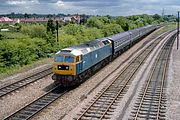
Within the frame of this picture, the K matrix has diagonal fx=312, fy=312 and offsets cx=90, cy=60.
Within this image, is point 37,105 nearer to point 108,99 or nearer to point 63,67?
point 63,67

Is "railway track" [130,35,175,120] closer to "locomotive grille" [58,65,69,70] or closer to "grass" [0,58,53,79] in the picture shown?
"locomotive grille" [58,65,69,70]

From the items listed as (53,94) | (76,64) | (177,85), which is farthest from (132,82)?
(53,94)

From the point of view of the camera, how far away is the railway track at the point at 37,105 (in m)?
17.2

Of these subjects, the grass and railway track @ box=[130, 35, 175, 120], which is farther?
the grass

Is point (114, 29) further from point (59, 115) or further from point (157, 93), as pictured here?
point (59, 115)

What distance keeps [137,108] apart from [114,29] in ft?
221

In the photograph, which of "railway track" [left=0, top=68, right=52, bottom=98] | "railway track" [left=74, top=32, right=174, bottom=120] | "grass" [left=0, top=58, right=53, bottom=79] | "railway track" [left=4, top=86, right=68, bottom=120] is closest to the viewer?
"railway track" [left=4, top=86, right=68, bottom=120]

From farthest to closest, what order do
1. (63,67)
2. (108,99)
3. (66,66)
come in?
(63,67) < (66,66) < (108,99)

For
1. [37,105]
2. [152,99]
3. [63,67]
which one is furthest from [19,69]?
[152,99]

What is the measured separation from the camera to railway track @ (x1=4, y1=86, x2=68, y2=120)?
1717 centimetres

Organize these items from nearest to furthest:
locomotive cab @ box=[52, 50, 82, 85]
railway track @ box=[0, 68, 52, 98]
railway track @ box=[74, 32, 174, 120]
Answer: railway track @ box=[74, 32, 174, 120]
locomotive cab @ box=[52, 50, 82, 85]
railway track @ box=[0, 68, 52, 98]

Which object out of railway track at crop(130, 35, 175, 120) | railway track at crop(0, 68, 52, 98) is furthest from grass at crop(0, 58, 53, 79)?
railway track at crop(130, 35, 175, 120)

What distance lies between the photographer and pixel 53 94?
72.8ft

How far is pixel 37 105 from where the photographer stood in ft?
63.6
